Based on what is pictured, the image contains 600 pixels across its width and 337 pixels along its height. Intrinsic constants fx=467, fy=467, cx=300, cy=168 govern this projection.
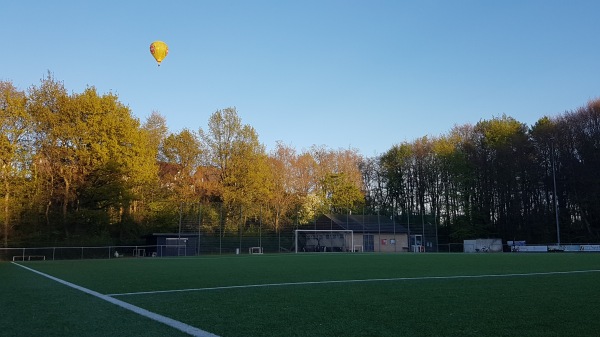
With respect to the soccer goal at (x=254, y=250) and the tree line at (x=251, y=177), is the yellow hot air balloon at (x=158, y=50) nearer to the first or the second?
the tree line at (x=251, y=177)

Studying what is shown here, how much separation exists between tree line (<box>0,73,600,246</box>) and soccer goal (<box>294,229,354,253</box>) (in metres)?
2.17

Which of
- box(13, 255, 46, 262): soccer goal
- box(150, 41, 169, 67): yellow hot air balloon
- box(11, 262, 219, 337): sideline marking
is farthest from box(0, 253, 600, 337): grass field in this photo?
box(13, 255, 46, 262): soccer goal

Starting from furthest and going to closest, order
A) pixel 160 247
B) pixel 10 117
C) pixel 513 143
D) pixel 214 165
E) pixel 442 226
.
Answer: pixel 442 226, pixel 513 143, pixel 214 165, pixel 160 247, pixel 10 117

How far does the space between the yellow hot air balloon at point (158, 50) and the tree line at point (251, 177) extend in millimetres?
11516

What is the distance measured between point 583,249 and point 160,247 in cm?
3789

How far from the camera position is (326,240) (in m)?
54.2

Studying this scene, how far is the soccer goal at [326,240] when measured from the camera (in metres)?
52.2

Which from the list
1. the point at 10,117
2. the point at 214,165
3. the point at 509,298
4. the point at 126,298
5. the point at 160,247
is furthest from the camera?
the point at 214,165

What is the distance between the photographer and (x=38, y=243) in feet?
122

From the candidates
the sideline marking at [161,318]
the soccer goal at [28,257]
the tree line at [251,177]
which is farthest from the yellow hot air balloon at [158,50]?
the sideline marking at [161,318]

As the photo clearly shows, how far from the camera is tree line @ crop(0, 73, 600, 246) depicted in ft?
127

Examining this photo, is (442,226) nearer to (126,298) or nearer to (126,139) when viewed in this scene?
(126,139)

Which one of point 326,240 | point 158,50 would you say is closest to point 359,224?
point 326,240

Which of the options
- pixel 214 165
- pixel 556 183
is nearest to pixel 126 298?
pixel 214 165
